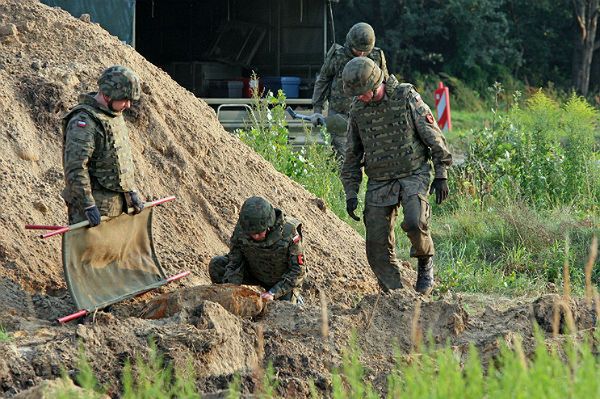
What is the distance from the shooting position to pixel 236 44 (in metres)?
20.7

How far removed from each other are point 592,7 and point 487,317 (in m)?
22.0

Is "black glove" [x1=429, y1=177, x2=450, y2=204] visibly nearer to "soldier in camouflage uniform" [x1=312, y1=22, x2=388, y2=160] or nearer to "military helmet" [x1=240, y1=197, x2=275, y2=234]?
"military helmet" [x1=240, y1=197, x2=275, y2=234]

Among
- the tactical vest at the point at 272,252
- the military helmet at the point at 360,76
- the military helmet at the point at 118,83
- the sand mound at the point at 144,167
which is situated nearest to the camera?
the military helmet at the point at 118,83

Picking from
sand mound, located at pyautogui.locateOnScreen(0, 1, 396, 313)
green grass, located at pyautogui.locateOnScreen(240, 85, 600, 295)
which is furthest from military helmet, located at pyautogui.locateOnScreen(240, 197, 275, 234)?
green grass, located at pyautogui.locateOnScreen(240, 85, 600, 295)

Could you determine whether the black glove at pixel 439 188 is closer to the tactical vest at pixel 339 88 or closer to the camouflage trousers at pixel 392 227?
the camouflage trousers at pixel 392 227

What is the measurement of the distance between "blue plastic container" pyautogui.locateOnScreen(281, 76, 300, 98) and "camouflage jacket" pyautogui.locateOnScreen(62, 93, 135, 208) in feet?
33.7

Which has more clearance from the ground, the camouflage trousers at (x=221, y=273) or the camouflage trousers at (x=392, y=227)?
the camouflage trousers at (x=392, y=227)

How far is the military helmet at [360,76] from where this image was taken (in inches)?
350

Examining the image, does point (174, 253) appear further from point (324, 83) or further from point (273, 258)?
point (324, 83)

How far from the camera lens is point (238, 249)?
9.23m

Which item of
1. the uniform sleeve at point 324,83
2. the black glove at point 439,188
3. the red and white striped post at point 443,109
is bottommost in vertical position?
the red and white striped post at point 443,109

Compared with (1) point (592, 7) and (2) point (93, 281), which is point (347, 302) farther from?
(1) point (592, 7)

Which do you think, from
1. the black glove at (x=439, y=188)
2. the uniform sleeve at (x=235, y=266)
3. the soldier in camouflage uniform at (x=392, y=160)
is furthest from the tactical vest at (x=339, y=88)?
the uniform sleeve at (x=235, y=266)

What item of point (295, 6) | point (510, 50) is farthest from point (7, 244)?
point (510, 50)
